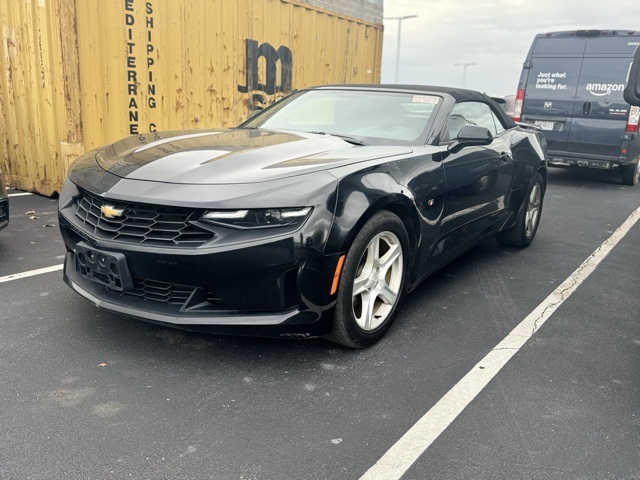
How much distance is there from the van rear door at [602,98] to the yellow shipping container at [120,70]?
4.87 metres

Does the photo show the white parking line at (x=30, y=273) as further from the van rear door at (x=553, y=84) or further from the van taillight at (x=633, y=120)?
the van taillight at (x=633, y=120)

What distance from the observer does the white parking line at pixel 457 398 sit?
222 cm

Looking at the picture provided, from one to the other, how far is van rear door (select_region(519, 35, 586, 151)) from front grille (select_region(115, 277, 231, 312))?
341 inches

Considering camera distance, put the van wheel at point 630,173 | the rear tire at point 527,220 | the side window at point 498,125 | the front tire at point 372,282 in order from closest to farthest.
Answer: the front tire at point 372,282
the side window at point 498,125
the rear tire at point 527,220
the van wheel at point 630,173

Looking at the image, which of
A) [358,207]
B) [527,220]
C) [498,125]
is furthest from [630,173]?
[358,207]

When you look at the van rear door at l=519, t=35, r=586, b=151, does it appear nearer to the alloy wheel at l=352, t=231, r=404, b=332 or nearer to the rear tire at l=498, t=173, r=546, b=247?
the rear tire at l=498, t=173, r=546, b=247

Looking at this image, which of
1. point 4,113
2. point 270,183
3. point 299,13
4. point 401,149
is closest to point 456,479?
point 270,183

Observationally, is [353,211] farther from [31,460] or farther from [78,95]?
[78,95]

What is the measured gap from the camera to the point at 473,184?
159 inches

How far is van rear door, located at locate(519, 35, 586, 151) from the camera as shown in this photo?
964 cm

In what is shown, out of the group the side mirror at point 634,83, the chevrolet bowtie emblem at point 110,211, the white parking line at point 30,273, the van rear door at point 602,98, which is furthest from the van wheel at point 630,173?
the chevrolet bowtie emblem at point 110,211

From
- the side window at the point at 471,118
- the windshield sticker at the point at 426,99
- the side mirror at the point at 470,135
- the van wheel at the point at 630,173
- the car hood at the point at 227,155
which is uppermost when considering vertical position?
the windshield sticker at the point at 426,99

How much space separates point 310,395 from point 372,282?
757 mm

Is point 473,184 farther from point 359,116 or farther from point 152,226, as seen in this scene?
point 152,226
